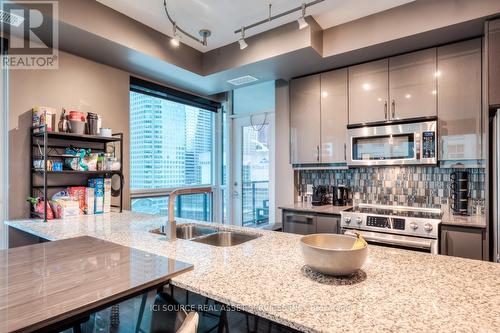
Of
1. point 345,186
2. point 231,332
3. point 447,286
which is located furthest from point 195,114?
point 447,286

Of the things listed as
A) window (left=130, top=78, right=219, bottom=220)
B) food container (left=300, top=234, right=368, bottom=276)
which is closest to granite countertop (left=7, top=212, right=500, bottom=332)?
food container (left=300, top=234, right=368, bottom=276)

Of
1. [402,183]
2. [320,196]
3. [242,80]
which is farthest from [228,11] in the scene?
[402,183]

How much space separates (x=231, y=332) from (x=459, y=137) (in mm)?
2393

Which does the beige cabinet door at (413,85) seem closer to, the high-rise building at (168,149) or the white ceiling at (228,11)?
the white ceiling at (228,11)

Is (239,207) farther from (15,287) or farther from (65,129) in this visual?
(15,287)

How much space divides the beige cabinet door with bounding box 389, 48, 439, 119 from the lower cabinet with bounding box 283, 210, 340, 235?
1168 millimetres

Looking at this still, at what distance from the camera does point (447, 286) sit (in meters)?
0.97

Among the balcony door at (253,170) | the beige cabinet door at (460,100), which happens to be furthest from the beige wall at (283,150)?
the beige cabinet door at (460,100)

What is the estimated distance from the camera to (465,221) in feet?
7.18

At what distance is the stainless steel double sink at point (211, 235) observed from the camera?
1880 millimetres

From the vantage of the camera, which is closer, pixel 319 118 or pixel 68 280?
pixel 68 280

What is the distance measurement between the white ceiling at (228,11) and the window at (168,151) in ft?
3.57

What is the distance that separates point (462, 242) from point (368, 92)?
155cm

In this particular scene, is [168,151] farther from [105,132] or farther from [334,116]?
[334,116]
